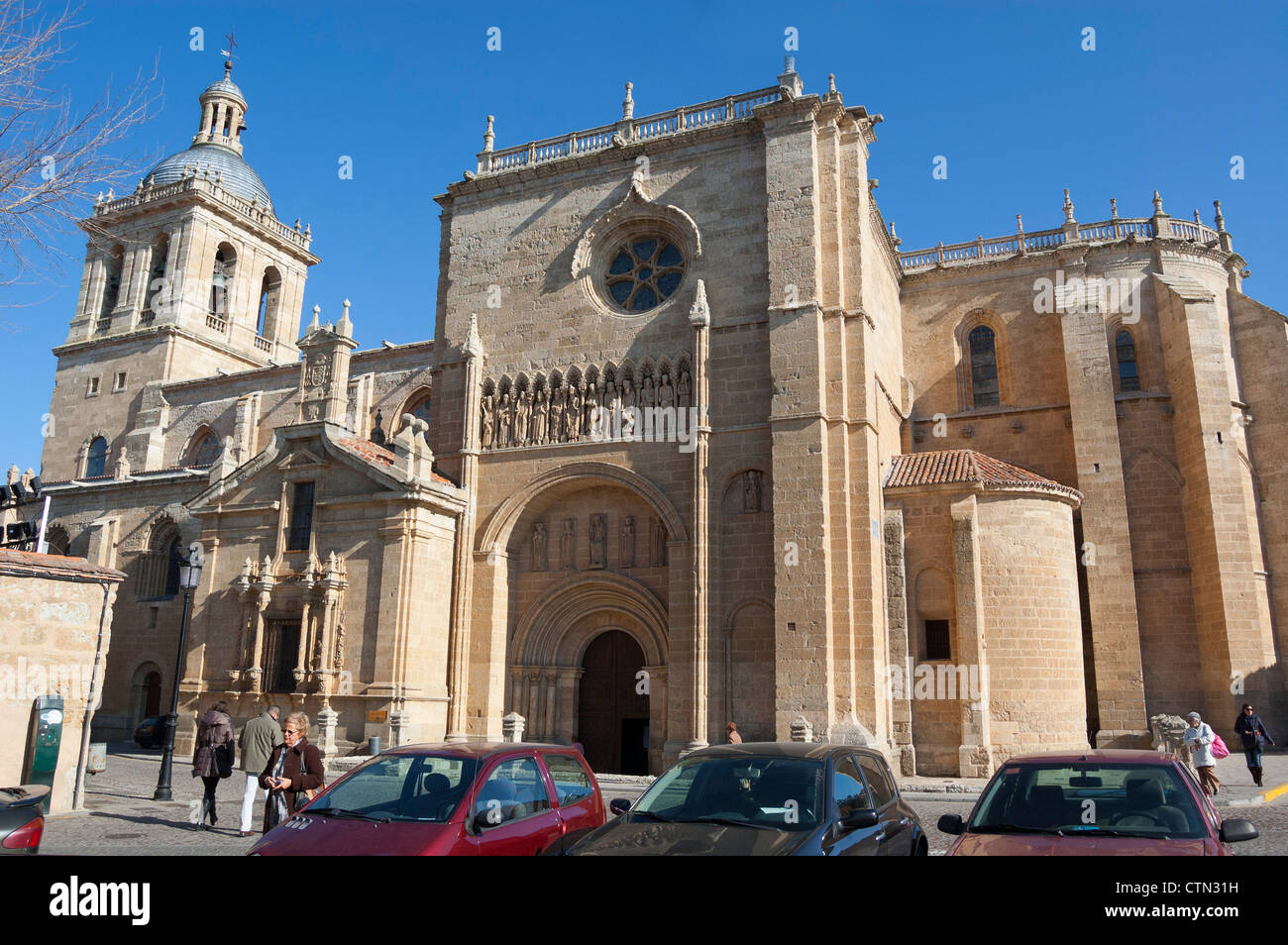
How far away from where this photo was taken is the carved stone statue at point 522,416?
75.8 ft

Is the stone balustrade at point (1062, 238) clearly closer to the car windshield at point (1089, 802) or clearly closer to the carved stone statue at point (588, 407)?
the carved stone statue at point (588, 407)

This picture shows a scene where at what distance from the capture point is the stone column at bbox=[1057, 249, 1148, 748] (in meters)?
22.8

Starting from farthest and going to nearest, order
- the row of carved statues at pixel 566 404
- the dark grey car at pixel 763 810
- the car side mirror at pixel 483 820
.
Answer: the row of carved statues at pixel 566 404 → the car side mirror at pixel 483 820 → the dark grey car at pixel 763 810

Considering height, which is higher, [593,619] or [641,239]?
[641,239]

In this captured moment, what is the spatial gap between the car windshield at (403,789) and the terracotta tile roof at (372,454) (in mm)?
14968

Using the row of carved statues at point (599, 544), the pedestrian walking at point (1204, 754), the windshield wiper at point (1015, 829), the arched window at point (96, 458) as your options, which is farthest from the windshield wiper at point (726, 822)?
the arched window at point (96, 458)

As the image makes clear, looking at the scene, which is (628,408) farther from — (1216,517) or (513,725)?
(1216,517)

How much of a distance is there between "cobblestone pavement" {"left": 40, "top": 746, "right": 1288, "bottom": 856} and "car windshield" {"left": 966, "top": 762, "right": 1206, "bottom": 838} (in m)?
4.05

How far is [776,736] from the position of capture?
18.3 meters

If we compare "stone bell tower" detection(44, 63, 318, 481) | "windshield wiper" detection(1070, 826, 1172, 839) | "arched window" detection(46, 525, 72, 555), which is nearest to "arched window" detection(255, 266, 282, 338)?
"stone bell tower" detection(44, 63, 318, 481)

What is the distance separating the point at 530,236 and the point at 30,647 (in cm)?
1582

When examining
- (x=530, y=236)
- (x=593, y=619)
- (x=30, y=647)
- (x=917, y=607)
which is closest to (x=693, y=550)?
(x=593, y=619)

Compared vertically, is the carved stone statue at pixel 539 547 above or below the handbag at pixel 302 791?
above
